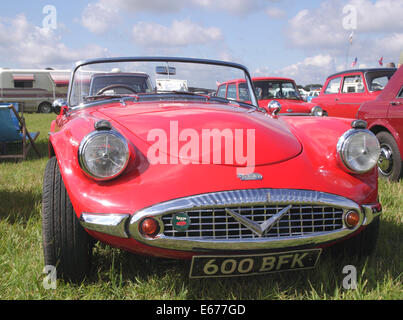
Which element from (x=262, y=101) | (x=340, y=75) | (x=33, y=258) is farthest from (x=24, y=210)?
(x=340, y=75)

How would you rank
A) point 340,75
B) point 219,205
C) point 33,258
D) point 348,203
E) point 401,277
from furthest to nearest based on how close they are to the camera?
point 340,75, point 33,258, point 401,277, point 348,203, point 219,205

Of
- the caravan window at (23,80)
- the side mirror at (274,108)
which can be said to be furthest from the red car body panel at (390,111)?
the caravan window at (23,80)

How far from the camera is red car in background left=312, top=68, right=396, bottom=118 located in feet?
23.6

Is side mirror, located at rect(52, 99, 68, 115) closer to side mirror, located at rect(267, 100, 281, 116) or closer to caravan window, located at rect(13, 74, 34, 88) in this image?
side mirror, located at rect(267, 100, 281, 116)

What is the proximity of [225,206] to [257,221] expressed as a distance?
17cm

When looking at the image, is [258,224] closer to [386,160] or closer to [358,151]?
[358,151]

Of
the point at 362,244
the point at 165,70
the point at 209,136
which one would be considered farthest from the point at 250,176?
the point at 165,70

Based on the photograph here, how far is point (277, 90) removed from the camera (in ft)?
28.6

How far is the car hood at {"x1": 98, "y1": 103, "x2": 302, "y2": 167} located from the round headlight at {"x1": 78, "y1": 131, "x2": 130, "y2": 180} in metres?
0.17

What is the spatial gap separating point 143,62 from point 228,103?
864mm

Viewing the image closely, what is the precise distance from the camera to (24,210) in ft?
10.4

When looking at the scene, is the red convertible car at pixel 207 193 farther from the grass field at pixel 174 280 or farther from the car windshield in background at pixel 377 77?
the car windshield in background at pixel 377 77
